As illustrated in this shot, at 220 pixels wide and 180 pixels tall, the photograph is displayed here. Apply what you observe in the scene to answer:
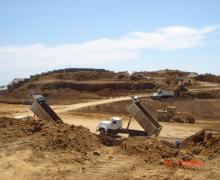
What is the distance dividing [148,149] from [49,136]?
4403mm

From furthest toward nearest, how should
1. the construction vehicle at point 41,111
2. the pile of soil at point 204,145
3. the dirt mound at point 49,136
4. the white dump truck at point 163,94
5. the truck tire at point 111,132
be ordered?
the white dump truck at point 163,94, the construction vehicle at point 41,111, the truck tire at point 111,132, the dirt mound at point 49,136, the pile of soil at point 204,145

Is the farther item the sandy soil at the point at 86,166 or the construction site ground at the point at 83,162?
the construction site ground at the point at 83,162

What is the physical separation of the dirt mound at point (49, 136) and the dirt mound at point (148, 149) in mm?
1482

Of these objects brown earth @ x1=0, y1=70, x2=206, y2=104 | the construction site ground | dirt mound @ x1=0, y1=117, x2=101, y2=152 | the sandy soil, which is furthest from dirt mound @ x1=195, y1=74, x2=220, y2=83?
the sandy soil

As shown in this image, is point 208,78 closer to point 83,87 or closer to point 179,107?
point 83,87

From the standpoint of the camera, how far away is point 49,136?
66.6 ft

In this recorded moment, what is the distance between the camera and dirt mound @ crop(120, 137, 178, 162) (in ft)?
58.2

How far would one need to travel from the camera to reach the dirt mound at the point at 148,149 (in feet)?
58.2

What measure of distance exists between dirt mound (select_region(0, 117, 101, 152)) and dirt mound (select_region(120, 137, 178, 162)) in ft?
4.86

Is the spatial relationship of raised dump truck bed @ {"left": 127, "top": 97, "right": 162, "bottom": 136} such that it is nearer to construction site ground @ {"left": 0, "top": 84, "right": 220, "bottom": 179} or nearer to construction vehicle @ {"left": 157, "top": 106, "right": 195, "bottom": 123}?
construction site ground @ {"left": 0, "top": 84, "right": 220, "bottom": 179}

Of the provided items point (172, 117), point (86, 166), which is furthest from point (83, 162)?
point (172, 117)

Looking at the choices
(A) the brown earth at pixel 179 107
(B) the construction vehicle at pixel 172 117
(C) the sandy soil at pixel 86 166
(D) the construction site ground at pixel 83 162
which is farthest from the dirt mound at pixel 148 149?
(A) the brown earth at pixel 179 107

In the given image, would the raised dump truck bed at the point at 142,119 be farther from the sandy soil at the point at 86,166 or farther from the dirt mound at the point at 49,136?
the sandy soil at the point at 86,166

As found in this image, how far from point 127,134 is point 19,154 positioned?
10.4 m
